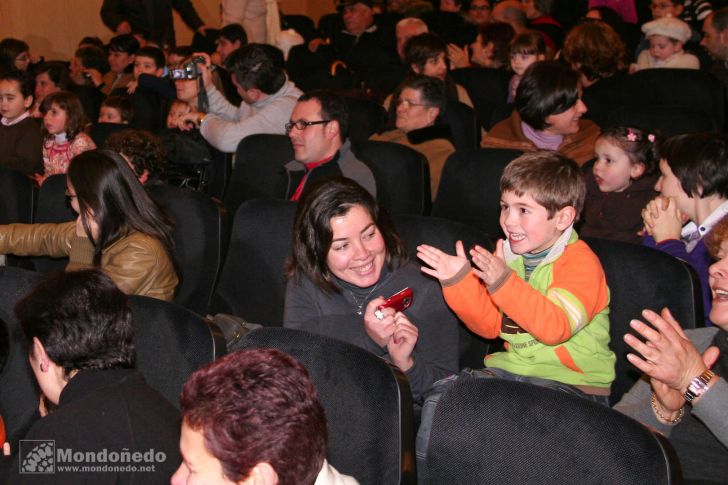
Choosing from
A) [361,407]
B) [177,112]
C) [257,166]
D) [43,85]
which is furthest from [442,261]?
[43,85]

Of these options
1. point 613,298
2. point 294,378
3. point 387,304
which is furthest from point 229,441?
point 613,298

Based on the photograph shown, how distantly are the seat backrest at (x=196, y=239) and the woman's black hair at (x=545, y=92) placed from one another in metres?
1.55

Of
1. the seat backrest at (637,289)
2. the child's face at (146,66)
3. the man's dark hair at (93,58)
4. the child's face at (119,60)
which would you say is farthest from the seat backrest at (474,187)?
the man's dark hair at (93,58)

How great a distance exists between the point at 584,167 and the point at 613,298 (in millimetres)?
1135

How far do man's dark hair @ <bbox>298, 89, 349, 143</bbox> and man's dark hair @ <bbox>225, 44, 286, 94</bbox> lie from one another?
2.93 feet

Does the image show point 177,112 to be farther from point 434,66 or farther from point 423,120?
point 434,66

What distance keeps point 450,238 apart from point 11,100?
3.28 metres

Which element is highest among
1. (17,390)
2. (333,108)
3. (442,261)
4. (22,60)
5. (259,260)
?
(333,108)

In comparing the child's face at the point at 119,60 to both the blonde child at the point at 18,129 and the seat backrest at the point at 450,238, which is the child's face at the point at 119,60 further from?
the seat backrest at the point at 450,238

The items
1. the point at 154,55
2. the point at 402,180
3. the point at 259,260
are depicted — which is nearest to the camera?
the point at 259,260

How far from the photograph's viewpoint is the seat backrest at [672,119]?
3832mm

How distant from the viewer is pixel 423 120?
4.13m

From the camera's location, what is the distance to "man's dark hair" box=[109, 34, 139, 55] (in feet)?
22.4
